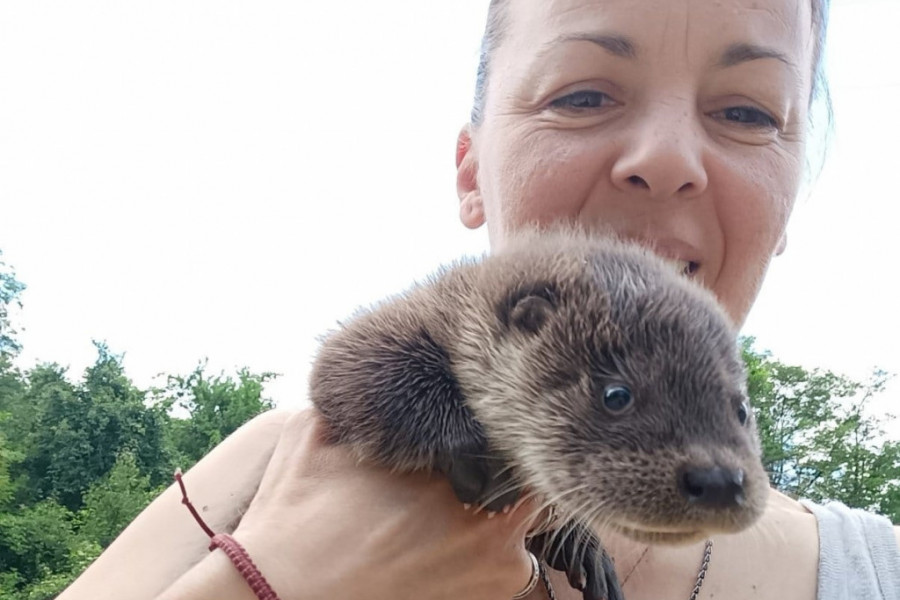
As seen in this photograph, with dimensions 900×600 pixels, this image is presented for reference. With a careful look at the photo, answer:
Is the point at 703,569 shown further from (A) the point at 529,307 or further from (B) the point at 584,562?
(A) the point at 529,307

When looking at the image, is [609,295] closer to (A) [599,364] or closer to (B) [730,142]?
(A) [599,364]

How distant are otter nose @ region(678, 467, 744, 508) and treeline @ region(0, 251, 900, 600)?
5980mm

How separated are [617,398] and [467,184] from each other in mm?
1141

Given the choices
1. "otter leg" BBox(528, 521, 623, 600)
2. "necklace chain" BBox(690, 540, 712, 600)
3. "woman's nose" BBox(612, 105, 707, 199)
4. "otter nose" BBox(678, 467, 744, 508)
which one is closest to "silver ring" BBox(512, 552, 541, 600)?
"otter leg" BBox(528, 521, 623, 600)

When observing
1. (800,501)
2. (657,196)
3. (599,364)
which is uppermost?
(657,196)

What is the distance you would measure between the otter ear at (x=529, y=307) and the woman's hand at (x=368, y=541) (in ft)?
1.03

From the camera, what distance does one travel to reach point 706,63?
1.46 metres

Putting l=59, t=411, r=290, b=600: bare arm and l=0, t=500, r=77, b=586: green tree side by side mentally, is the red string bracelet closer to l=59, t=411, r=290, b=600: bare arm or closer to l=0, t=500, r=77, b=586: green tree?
l=59, t=411, r=290, b=600: bare arm

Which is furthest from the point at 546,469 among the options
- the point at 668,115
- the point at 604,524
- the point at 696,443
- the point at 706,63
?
the point at 706,63

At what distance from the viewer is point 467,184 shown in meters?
2.02

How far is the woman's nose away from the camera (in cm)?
140

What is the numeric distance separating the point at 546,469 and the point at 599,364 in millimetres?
188

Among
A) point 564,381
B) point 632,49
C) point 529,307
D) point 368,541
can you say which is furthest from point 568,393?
point 632,49

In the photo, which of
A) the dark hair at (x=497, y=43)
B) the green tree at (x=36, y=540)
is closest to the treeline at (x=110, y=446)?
the green tree at (x=36, y=540)
